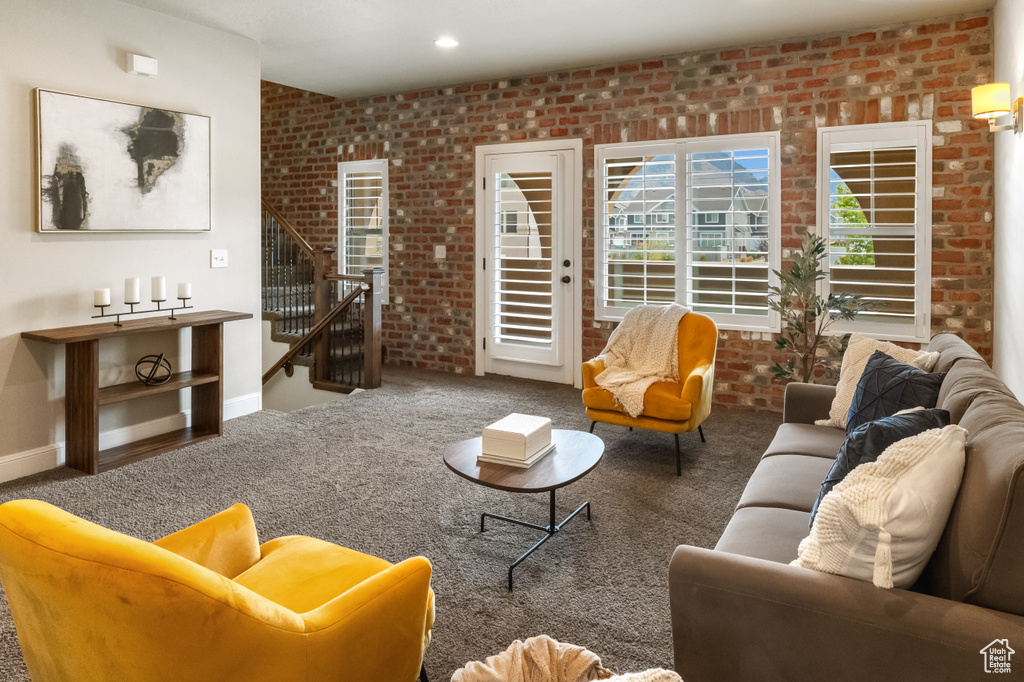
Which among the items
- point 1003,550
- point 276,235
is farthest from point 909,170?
point 276,235

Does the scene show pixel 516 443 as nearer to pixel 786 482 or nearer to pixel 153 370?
pixel 786 482

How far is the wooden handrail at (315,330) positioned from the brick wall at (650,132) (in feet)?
3.47

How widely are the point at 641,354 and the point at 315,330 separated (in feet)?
10.2

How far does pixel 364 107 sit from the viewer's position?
718 cm

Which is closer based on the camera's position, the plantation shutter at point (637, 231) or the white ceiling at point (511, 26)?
the white ceiling at point (511, 26)

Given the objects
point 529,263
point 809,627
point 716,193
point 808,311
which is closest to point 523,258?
point 529,263

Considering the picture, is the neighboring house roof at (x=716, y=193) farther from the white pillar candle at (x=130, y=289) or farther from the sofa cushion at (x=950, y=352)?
the white pillar candle at (x=130, y=289)

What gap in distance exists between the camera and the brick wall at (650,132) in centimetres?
465

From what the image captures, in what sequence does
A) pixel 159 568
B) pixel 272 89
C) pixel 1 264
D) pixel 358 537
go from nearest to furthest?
pixel 159 568, pixel 358 537, pixel 1 264, pixel 272 89

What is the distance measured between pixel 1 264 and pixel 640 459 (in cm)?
368

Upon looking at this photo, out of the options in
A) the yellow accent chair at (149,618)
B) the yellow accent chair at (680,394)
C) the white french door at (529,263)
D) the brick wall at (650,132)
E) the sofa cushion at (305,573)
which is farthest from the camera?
the white french door at (529,263)

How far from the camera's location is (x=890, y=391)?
2.45m

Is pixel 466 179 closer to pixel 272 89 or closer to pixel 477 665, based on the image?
pixel 272 89

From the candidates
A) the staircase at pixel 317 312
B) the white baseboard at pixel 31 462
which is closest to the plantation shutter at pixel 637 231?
the staircase at pixel 317 312
